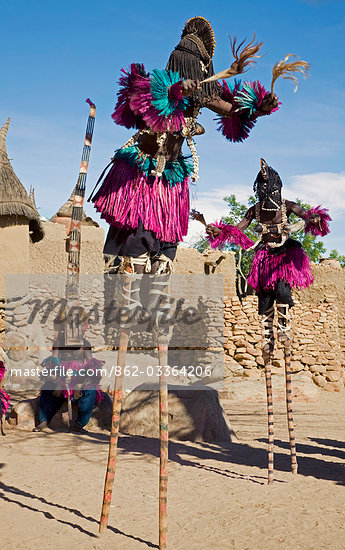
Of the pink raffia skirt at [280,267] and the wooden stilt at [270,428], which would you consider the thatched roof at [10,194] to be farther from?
the wooden stilt at [270,428]

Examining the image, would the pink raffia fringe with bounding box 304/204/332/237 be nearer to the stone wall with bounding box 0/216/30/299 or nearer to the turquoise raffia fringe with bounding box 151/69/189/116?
the turquoise raffia fringe with bounding box 151/69/189/116

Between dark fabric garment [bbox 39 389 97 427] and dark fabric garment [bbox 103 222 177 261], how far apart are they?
3.46m

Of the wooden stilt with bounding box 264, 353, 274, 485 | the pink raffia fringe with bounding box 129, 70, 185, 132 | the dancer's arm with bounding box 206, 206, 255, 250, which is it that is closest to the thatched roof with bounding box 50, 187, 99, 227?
the dancer's arm with bounding box 206, 206, 255, 250

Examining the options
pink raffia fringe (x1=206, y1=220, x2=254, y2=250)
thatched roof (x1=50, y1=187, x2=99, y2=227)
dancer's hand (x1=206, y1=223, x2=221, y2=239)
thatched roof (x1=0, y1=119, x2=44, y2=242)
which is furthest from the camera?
thatched roof (x1=50, y1=187, x2=99, y2=227)

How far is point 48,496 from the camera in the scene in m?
4.08

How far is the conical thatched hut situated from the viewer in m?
11.2

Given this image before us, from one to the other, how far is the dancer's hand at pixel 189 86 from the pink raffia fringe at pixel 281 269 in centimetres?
215

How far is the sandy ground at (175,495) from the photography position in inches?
130

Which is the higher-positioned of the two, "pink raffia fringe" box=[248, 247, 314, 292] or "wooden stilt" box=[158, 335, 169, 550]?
"pink raffia fringe" box=[248, 247, 314, 292]

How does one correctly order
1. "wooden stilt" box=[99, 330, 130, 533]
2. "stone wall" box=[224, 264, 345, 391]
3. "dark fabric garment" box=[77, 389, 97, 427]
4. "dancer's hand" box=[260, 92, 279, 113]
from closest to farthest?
1. "wooden stilt" box=[99, 330, 130, 533]
2. "dancer's hand" box=[260, 92, 279, 113]
3. "dark fabric garment" box=[77, 389, 97, 427]
4. "stone wall" box=[224, 264, 345, 391]

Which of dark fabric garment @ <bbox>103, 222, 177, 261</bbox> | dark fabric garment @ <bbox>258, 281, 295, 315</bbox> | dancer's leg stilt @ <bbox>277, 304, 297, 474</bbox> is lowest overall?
dancer's leg stilt @ <bbox>277, 304, 297, 474</bbox>

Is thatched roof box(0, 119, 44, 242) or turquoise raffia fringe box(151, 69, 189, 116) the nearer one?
turquoise raffia fringe box(151, 69, 189, 116)

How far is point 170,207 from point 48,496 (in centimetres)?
239

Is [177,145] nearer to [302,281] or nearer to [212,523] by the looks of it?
[302,281]
